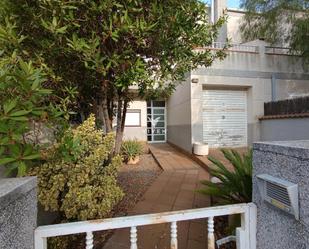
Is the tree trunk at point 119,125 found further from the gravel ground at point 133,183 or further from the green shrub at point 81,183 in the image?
the green shrub at point 81,183

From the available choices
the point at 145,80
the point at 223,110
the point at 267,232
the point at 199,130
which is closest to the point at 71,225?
the point at 267,232

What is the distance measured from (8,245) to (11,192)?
0.27 meters

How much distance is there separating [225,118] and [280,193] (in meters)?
9.25

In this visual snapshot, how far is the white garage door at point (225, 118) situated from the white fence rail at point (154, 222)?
27.6 feet

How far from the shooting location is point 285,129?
9.12m

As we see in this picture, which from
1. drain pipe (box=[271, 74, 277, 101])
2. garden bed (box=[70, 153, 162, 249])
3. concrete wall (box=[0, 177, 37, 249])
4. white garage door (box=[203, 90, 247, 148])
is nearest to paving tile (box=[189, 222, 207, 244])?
garden bed (box=[70, 153, 162, 249])

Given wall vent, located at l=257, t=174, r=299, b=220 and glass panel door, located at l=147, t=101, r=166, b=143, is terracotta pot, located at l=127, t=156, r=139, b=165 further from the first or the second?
wall vent, located at l=257, t=174, r=299, b=220

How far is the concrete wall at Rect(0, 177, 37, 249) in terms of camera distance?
53.0 inches

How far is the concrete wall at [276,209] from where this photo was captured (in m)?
1.60

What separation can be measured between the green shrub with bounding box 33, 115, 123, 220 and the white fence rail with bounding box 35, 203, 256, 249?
107 centimetres

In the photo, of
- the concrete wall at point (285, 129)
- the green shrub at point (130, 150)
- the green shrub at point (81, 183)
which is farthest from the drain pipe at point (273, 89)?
the green shrub at point (81, 183)

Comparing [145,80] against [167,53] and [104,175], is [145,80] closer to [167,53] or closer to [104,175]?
[167,53]

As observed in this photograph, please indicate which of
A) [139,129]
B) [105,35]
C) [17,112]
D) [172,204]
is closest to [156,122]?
[139,129]

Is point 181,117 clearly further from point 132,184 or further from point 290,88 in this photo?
point 132,184
